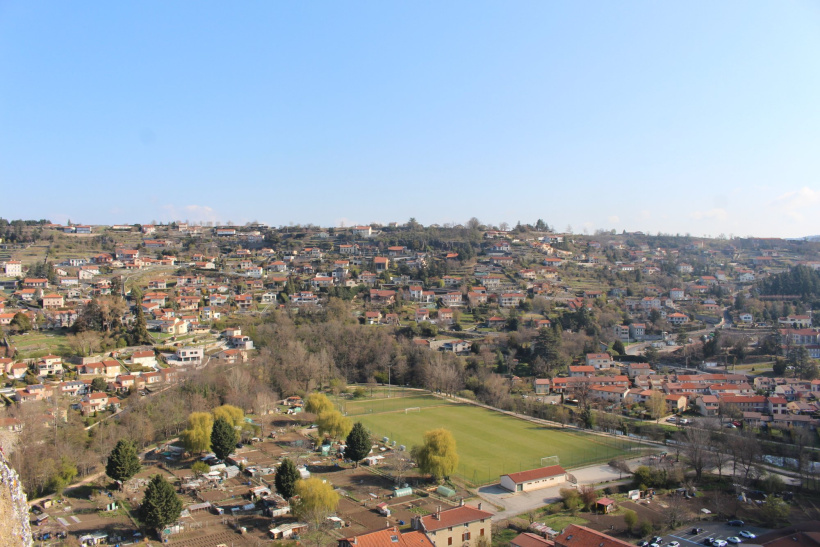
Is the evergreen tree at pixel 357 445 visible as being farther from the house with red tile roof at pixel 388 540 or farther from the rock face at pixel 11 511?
the rock face at pixel 11 511

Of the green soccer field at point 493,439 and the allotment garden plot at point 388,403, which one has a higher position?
the green soccer field at point 493,439

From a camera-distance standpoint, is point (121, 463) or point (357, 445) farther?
point (357, 445)

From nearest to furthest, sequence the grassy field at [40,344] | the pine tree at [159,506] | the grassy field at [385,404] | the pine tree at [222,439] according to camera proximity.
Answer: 1. the pine tree at [159,506]
2. the pine tree at [222,439]
3. the grassy field at [385,404]
4. the grassy field at [40,344]

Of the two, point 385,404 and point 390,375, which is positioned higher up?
point 390,375

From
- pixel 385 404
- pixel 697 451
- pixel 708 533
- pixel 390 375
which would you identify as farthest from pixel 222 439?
pixel 390 375

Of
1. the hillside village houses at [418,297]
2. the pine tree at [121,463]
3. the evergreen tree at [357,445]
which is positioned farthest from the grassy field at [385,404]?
the pine tree at [121,463]

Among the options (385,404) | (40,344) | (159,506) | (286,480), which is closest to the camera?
(159,506)

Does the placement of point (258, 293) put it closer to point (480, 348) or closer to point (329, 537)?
point (480, 348)

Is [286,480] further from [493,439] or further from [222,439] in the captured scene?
[493,439]
